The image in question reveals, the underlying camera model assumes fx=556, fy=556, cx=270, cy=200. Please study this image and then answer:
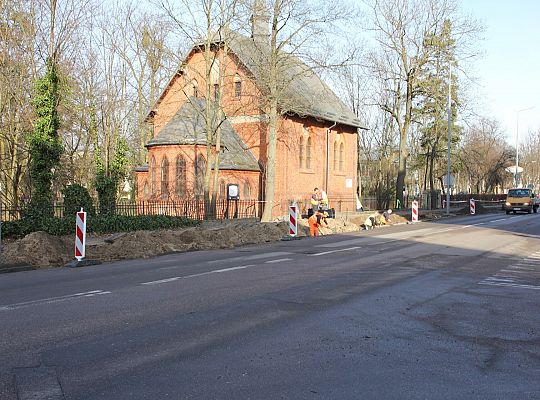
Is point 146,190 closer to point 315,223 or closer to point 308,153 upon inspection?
point 308,153

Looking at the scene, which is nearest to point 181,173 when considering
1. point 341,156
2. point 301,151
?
point 301,151

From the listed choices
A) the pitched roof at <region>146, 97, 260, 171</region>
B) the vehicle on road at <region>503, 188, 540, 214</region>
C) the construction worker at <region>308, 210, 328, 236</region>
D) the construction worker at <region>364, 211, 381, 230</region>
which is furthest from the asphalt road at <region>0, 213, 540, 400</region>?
the vehicle on road at <region>503, 188, 540, 214</region>

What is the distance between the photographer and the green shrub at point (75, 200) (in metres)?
20.2

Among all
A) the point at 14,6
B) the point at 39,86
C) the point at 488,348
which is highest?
the point at 14,6

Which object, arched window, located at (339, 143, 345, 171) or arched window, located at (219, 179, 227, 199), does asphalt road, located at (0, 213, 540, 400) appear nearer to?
arched window, located at (219, 179, 227, 199)

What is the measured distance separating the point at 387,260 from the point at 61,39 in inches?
825

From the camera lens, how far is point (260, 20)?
28312mm

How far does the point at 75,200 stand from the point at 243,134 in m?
19.5

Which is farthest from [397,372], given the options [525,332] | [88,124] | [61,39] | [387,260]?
[88,124]

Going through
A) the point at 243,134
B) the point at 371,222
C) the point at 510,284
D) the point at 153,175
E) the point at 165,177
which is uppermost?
the point at 243,134

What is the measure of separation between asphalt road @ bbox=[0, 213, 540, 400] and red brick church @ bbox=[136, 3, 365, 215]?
18.8m

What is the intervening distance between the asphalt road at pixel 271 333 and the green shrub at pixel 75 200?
7620mm

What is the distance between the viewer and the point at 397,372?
17.7 feet

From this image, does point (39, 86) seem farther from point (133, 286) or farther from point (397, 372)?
point (397, 372)
